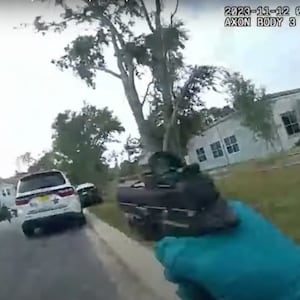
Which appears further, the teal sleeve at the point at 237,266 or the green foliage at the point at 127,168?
the green foliage at the point at 127,168

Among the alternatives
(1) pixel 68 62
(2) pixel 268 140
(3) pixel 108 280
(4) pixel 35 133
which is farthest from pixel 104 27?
(3) pixel 108 280

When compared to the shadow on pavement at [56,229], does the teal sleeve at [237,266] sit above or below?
below

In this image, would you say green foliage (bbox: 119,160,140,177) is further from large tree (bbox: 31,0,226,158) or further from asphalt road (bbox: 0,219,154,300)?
asphalt road (bbox: 0,219,154,300)

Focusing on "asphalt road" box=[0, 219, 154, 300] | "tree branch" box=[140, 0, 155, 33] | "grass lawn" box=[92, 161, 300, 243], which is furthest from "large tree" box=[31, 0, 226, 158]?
"asphalt road" box=[0, 219, 154, 300]

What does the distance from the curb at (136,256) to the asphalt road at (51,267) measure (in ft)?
0.08

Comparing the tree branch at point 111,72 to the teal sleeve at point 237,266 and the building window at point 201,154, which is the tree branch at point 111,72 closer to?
the building window at point 201,154

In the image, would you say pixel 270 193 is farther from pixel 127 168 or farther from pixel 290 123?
pixel 127 168

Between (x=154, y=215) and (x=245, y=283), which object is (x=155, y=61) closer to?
(x=154, y=215)

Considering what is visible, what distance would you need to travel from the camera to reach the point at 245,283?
2.57 feet

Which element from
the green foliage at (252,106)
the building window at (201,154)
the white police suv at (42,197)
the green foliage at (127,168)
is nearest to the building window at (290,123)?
the green foliage at (252,106)

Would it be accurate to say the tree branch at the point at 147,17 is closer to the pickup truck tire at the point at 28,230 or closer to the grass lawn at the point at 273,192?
the grass lawn at the point at 273,192
